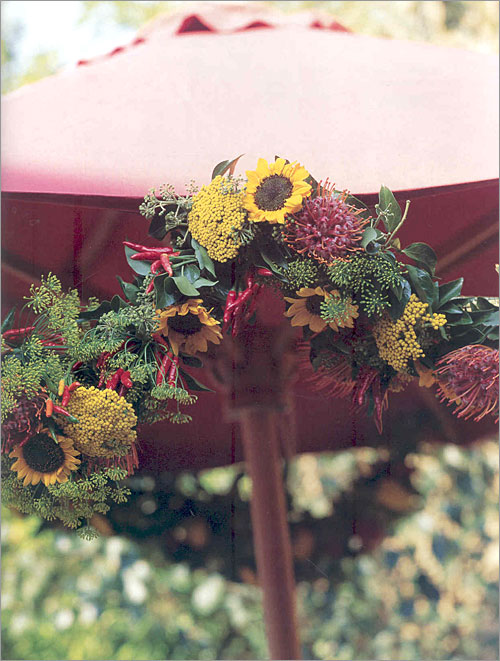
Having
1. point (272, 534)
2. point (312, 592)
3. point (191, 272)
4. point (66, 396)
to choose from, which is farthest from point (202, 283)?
point (312, 592)

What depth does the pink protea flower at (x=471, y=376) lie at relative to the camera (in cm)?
90

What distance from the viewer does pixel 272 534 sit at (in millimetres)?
1126

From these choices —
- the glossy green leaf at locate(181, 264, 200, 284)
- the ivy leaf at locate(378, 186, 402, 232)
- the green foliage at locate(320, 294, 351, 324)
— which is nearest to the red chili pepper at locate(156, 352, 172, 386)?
the glossy green leaf at locate(181, 264, 200, 284)

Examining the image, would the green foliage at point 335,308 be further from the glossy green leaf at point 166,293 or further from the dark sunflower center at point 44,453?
the dark sunflower center at point 44,453

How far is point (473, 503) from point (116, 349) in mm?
1088

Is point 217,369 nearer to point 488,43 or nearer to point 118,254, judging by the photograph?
point 118,254

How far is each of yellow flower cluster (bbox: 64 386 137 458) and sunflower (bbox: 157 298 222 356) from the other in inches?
4.1

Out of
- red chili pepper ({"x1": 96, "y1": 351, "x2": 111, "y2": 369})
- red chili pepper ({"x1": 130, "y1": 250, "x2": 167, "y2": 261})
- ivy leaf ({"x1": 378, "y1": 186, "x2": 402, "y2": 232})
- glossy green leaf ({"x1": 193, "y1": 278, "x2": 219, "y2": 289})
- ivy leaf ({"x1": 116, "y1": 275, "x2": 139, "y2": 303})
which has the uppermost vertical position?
ivy leaf ({"x1": 378, "y1": 186, "x2": 402, "y2": 232})

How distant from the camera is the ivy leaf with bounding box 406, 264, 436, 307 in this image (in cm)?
89

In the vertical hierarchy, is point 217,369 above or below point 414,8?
below

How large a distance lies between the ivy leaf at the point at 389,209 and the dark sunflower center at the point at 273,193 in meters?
0.13

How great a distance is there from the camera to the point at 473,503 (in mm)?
1585

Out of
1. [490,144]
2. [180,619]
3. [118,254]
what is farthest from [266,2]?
[180,619]

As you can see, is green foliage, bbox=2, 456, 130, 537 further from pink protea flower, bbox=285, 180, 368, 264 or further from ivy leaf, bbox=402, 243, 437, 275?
ivy leaf, bbox=402, 243, 437, 275
